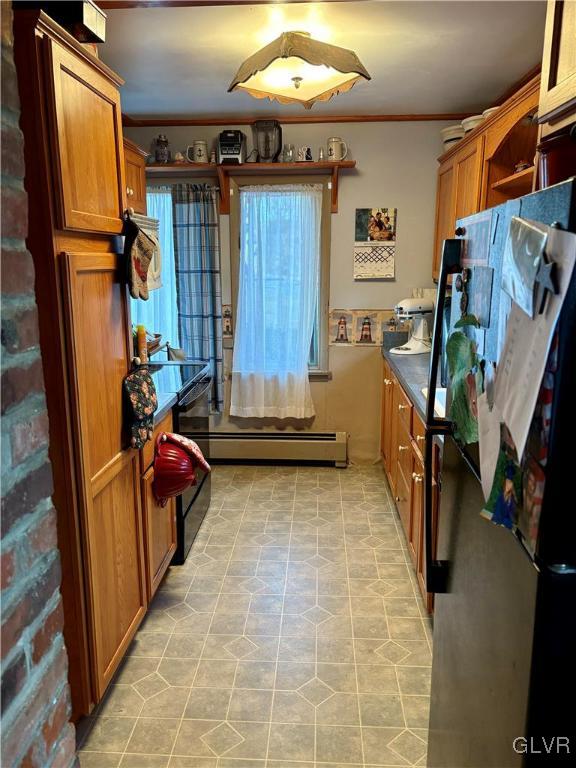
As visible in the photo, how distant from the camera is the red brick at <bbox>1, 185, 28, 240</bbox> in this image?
696mm

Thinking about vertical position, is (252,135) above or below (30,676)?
above

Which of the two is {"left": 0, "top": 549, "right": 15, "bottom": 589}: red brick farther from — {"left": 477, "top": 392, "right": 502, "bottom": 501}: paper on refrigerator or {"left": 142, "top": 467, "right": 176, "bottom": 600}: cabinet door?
{"left": 142, "top": 467, "right": 176, "bottom": 600}: cabinet door

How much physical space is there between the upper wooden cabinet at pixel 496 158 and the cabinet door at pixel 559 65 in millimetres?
1186

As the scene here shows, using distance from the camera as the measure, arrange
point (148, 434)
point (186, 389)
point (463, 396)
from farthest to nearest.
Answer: point (186, 389)
point (148, 434)
point (463, 396)

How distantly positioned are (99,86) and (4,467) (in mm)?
1506

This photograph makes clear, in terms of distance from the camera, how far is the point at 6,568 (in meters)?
0.71

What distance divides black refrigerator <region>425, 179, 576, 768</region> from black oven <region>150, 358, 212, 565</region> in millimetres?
1665

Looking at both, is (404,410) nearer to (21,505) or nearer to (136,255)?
(136,255)

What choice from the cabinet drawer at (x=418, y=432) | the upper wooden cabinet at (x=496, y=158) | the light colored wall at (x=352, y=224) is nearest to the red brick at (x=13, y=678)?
the cabinet drawer at (x=418, y=432)

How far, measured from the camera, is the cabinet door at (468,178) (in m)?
2.92

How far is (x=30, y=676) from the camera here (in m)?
0.76

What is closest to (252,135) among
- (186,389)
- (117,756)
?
(186,389)

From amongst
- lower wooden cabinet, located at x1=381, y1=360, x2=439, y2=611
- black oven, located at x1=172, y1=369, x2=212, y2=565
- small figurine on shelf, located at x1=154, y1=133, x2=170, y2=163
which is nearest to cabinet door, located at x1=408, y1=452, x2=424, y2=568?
lower wooden cabinet, located at x1=381, y1=360, x2=439, y2=611

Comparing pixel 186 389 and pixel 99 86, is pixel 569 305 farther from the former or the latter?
pixel 186 389
